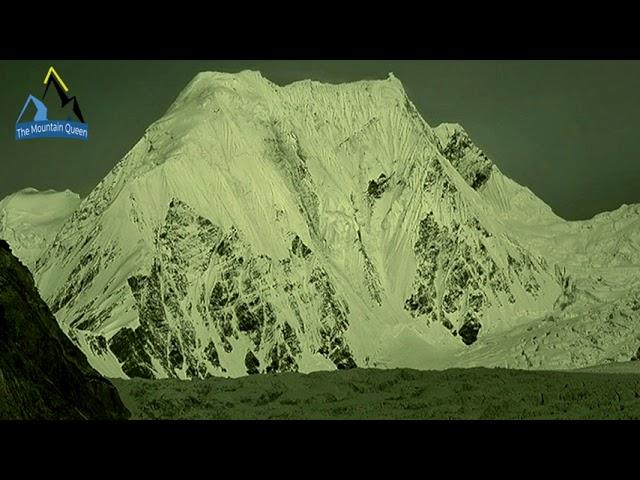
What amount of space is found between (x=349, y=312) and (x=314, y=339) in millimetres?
11412

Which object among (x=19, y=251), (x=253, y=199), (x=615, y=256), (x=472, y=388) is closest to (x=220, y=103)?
(x=253, y=199)

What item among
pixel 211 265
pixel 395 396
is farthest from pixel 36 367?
pixel 211 265

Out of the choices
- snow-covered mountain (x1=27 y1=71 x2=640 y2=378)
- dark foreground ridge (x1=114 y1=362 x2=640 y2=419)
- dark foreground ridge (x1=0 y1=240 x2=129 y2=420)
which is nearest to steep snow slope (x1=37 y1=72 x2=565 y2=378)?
snow-covered mountain (x1=27 y1=71 x2=640 y2=378)

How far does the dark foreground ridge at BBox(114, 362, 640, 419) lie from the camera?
24625 mm

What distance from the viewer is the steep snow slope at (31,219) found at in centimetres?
13575

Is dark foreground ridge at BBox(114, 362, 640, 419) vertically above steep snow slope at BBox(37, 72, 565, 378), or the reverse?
steep snow slope at BBox(37, 72, 565, 378)

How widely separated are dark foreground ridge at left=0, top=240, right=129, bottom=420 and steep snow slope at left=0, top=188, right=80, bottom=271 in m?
104

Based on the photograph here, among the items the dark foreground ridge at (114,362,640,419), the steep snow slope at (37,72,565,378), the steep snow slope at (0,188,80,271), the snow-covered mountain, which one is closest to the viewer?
the dark foreground ridge at (114,362,640,419)

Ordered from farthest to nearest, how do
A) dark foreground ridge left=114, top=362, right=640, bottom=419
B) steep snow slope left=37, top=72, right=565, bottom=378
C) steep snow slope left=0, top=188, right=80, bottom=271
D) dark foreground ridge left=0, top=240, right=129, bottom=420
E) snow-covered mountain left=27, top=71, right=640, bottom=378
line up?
steep snow slope left=37, top=72, right=565, bottom=378
snow-covered mountain left=27, top=71, right=640, bottom=378
steep snow slope left=0, top=188, right=80, bottom=271
dark foreground ridge left=114, top=362, right=640, bottom=419
dark foreground ridge left=0, top=240, right=129, bottom=420

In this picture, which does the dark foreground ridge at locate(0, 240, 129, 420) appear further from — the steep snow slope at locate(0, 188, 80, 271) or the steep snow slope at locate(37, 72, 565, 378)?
the steep snow slope at locate(37, 72, 565, 378)

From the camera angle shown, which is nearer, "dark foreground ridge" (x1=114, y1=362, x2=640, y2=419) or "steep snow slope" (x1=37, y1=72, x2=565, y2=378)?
"dark foreground ridge" (x1=114, y1=362, x2=640, y2=419)

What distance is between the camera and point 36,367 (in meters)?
23.0

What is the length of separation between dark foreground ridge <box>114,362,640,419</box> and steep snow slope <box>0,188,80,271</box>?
331 feet

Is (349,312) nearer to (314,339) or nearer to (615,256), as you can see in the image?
(314,339)
